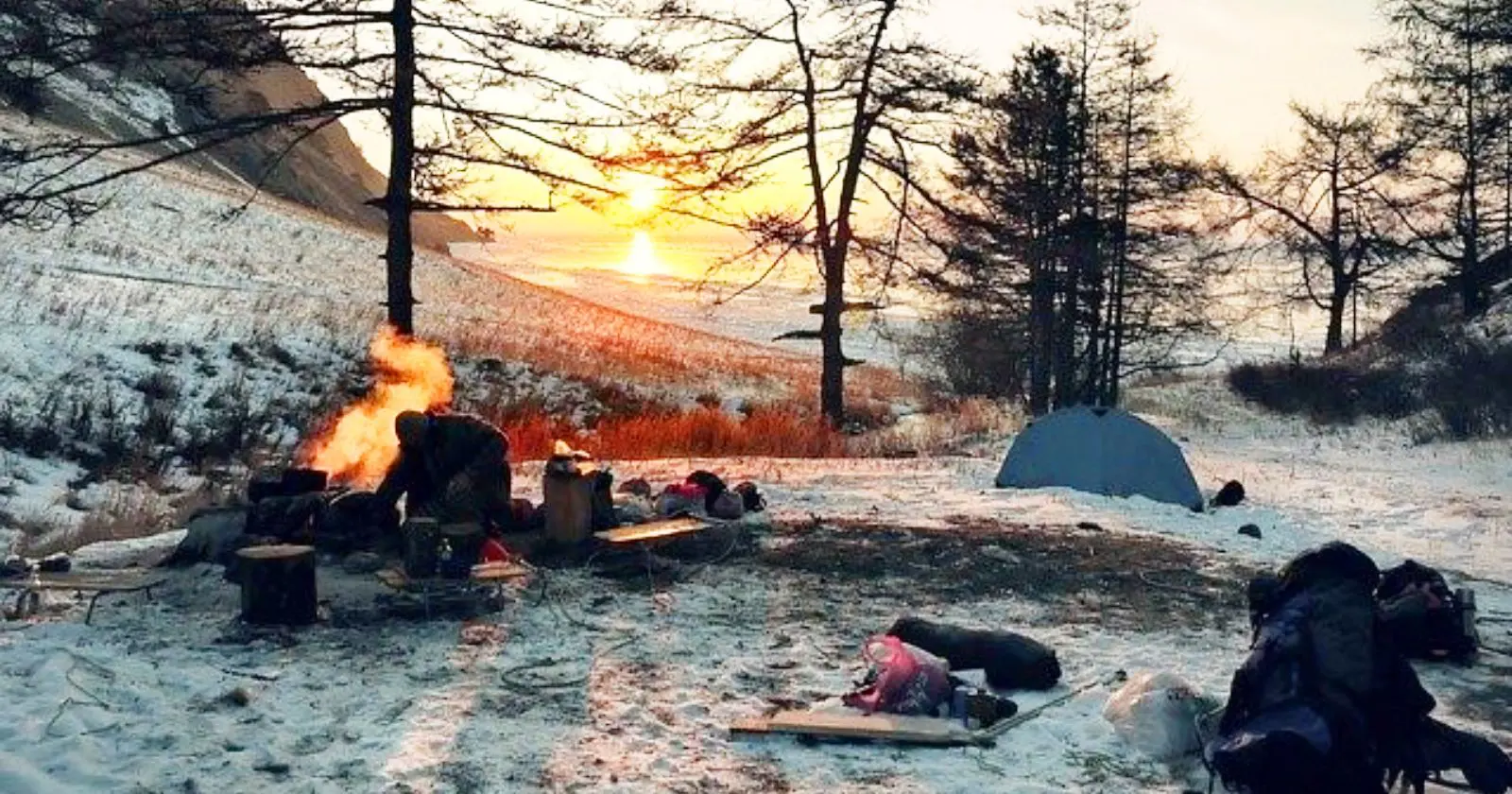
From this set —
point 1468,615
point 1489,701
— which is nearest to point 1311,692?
point 1489,701

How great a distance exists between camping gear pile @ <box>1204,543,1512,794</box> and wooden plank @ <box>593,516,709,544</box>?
5501mm

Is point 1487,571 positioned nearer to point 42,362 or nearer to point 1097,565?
point 1097,565

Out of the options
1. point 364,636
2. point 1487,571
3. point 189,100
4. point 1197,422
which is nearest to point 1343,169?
point 1197,422

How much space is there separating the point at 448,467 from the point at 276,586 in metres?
2.44

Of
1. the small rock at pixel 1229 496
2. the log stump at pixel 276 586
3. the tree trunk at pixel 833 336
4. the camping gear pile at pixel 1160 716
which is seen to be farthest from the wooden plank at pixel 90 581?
the tree trunk at pixel 833 336

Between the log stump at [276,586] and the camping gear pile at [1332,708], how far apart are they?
5719 millimetres

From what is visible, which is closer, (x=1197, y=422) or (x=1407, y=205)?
(x=1197, y=422)

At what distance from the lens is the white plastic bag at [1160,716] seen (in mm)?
6461

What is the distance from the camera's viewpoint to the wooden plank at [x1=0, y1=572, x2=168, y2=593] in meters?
8.41

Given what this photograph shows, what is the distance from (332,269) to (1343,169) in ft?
97.5

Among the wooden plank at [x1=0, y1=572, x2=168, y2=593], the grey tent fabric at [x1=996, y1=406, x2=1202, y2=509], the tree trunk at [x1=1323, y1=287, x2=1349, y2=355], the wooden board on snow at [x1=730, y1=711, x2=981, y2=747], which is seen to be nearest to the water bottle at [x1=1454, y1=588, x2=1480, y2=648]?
the wooden board on snow at [x1=730, y1=711, x2=981, y2=747]

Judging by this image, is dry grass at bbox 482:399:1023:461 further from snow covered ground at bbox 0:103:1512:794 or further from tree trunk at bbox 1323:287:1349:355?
tree trunk at bbox 1323:287:1349:355

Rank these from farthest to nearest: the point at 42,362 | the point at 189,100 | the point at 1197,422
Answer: the point at 1197,422
the point at 42,362
the point at 189,100

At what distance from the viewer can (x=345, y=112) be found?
1488 centimetres
